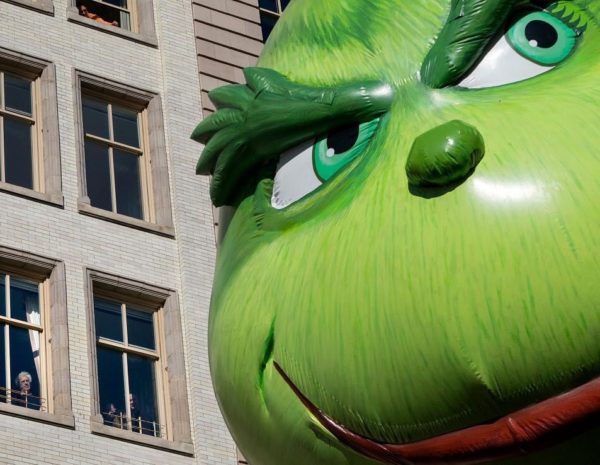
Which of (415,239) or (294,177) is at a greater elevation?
(294,177)

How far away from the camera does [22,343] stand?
16828 millimetres

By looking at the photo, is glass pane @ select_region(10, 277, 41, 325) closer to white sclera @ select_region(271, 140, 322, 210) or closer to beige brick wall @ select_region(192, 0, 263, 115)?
beige brick wall @ select_region(192, 0, 263, 115)

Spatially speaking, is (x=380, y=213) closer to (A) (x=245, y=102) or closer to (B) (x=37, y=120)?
(A) (x=245, y=102)

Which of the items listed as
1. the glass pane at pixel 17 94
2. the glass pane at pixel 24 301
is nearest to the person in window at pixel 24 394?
the glass pane at pixel 24 301

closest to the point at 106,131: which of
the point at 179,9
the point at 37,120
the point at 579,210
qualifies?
the point at 37,120

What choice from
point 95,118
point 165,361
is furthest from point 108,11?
point 165,361

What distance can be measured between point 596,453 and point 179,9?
17040 millimetres

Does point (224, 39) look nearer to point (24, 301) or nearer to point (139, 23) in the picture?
point (139, 23)

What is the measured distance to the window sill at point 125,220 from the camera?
1827 cm

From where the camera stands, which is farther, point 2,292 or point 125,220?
point 125,220

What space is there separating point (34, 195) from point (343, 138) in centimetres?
1239

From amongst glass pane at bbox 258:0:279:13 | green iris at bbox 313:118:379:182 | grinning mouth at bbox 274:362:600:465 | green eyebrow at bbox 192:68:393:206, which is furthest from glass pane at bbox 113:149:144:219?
grinning mouth at bbox 274:362:600:465

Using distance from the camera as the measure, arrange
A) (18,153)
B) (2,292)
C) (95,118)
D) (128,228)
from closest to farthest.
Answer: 1. (2,292)
2. (128,228)
3. (18,153)
4. (95,118)

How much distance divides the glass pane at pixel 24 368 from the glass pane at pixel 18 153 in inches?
83.6
